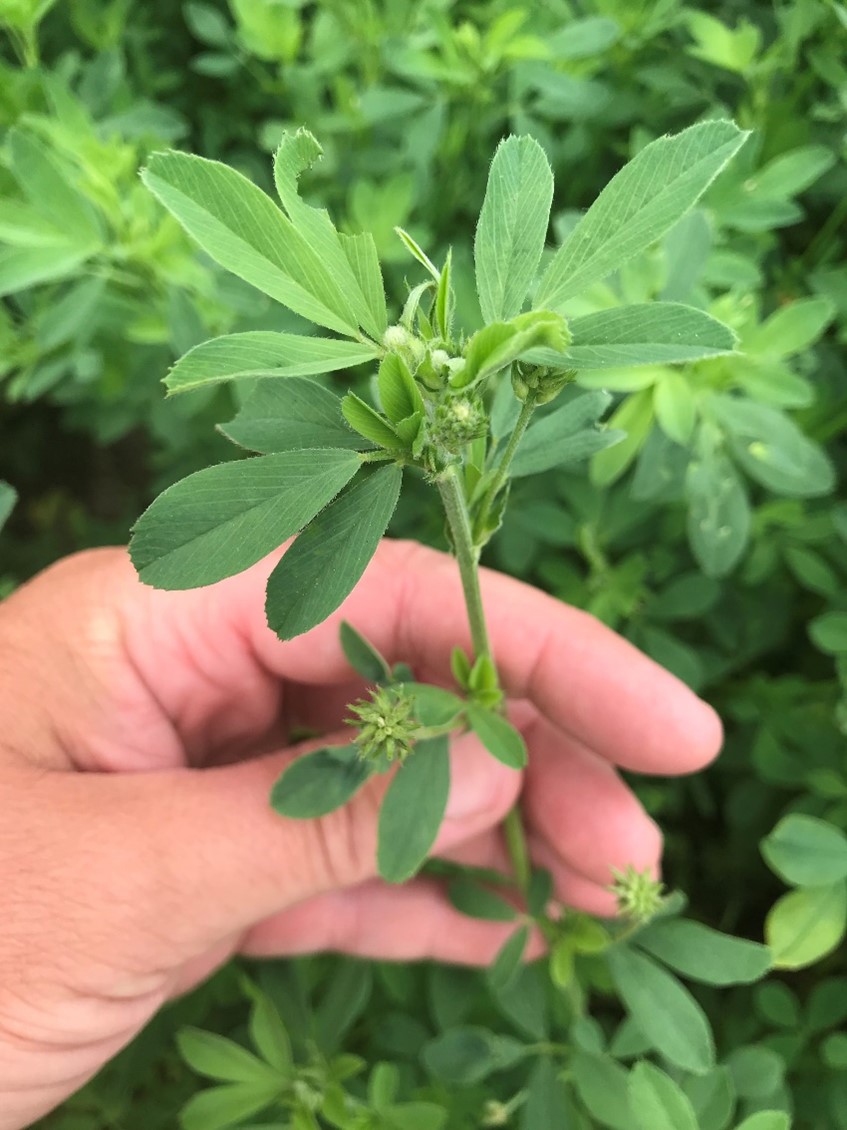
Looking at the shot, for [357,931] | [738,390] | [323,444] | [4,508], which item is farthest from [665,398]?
[357,931]

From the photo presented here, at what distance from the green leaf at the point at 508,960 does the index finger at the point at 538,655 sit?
348 mm

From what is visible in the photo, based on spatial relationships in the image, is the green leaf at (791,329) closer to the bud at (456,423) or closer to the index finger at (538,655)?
the index finger at (538,655)

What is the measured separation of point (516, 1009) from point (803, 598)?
48.8 inches

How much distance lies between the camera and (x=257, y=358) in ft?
2.28

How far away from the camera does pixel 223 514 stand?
0.79m

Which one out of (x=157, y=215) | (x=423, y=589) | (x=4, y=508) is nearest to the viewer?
(x=4, y=508)

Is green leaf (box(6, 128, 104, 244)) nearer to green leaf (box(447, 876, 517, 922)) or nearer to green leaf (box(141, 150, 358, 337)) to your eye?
green leaf (box(141, 150, 358, 337))

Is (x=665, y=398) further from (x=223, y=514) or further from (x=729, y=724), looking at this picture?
(x=729, y=724)

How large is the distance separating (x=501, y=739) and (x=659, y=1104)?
538 millimetres

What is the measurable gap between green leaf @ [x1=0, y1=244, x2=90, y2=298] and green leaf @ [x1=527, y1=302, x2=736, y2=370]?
1.10m

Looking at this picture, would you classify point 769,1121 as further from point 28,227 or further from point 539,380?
point 28,227

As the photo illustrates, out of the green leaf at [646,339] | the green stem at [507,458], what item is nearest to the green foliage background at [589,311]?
the green stem at [507,458]

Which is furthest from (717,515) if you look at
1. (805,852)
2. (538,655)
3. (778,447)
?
(805,852)

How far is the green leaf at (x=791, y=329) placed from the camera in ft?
5.14
